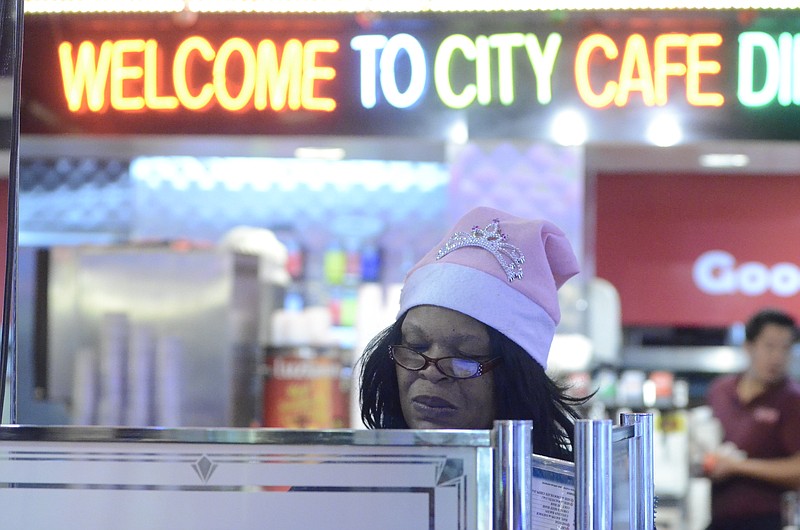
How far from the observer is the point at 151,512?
93 centimetres

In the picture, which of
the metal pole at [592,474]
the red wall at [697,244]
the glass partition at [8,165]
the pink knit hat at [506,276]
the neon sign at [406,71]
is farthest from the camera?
the red wall at [697,244]

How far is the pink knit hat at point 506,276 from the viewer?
4.40 ft

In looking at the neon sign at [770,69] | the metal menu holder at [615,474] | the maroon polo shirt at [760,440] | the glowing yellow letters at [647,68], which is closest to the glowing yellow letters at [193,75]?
the glowing yellow letters at [647,68]

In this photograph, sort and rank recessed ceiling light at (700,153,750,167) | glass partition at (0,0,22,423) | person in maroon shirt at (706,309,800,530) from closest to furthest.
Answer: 1. glass partition at (0,0,22,423)
2. person in maroon shirt at (706,309,800,530)
3. recessed ceiling light at (700,153,750,167)

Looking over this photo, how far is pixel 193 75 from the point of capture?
303 cm

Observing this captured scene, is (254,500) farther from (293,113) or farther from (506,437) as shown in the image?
(293,113)

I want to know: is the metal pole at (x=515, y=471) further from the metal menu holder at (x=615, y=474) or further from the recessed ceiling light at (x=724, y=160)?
the recessed ceiling light at (x=724, y=160)

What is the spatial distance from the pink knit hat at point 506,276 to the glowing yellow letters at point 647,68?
66.2 inches

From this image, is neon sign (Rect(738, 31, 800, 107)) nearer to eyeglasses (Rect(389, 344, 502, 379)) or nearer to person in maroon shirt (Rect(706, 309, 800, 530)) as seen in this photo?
person in maroon shirt (Rect(706, 309, 800, 530))

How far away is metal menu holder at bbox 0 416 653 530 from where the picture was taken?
2.93 feet

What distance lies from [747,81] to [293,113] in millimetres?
1217

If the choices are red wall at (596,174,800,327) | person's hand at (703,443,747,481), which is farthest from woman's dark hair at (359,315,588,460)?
red wall at (596,174,800,327)

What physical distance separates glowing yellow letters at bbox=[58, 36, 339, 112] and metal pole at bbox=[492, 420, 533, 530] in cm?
224

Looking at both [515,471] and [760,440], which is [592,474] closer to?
[515,471]
